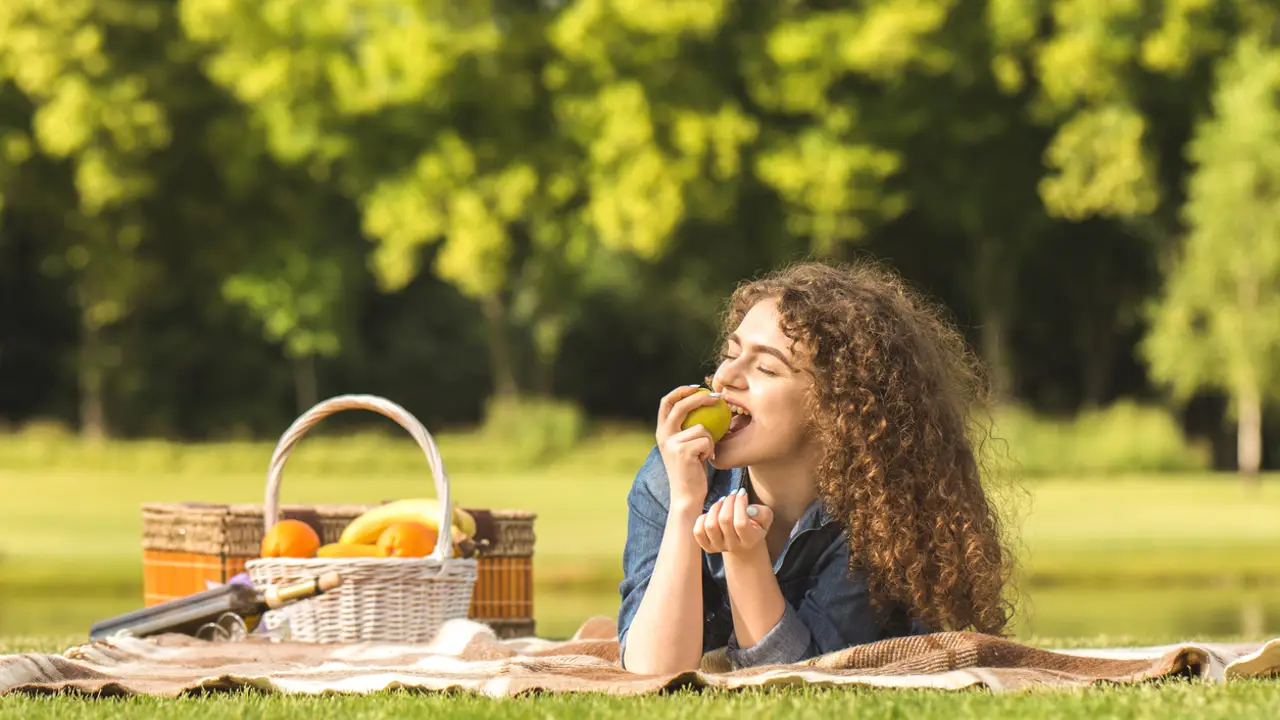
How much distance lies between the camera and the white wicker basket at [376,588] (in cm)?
654

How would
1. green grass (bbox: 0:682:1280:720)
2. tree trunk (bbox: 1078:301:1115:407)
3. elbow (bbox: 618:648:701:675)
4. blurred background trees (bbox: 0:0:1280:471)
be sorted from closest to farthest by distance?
green grass (bbox: 0:682:1280:720) → elbow (bbox: 618:648:701:675) → blurred background trees (bbox: 0:0:1280:471) → tree trunk (bbox: 1078:301:1115:407)

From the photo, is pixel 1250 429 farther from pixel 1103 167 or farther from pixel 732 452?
pixel 732 452

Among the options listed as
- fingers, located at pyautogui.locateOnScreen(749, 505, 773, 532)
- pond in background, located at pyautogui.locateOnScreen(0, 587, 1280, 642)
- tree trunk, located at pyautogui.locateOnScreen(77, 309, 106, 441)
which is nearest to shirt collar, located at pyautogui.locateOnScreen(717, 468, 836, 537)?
fingers, located at pyautogui.locateOnScreen(749, 505, 773, 532)

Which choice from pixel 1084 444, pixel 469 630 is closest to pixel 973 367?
pixel 469 630

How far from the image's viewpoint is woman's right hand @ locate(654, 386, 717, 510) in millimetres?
4410

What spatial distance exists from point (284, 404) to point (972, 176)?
727 inches

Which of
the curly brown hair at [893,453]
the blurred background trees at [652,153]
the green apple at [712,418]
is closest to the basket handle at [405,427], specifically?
the curly brown hair at [893,453]

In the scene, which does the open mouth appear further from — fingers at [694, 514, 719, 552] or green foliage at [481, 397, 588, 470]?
green foliage at [481, 397, 588, 470]

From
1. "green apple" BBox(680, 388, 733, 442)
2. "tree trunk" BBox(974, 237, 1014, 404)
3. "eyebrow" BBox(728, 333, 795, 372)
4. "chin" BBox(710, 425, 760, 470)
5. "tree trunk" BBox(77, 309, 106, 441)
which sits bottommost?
"chin" BBox(710, 425, 760, 470)

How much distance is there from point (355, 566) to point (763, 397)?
2475mm

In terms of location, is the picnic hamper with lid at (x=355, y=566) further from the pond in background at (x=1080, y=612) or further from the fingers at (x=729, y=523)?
the fingers at (x=729, y=523)

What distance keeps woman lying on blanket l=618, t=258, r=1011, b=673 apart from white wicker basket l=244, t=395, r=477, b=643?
71.0 inches

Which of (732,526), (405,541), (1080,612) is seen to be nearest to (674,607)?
(732,526)

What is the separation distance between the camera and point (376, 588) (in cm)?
660
